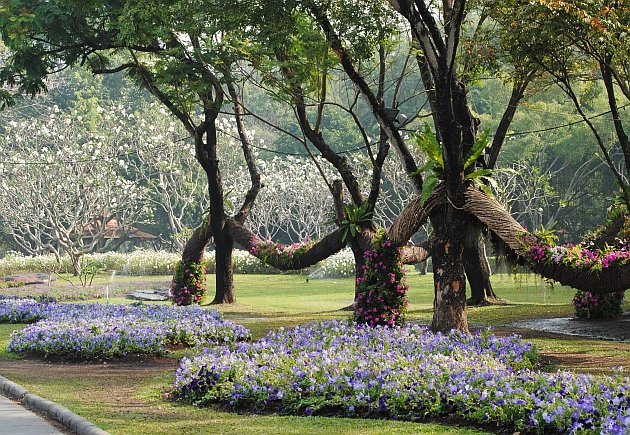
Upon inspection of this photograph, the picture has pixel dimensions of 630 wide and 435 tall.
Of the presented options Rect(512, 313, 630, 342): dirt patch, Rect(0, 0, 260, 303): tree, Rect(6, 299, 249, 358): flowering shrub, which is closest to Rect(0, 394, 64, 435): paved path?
Rect(6, 299, 249, 358): flowering shrub

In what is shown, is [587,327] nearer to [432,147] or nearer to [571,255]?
[571,255]

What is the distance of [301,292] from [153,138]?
21.1 metres

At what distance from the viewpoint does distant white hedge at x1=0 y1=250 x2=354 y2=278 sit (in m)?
43.5

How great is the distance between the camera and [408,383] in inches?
376

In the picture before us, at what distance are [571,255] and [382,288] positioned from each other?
395 centimetres

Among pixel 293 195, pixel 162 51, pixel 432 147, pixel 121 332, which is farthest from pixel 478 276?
pixel 293 195

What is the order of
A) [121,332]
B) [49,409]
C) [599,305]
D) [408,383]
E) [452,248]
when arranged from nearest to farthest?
[408,383]
[49,409]
[452,248]
[121,332]
[599,305]

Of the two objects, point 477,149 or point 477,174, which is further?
point 477,149

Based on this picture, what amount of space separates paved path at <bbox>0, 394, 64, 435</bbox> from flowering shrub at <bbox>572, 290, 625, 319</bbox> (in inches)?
476

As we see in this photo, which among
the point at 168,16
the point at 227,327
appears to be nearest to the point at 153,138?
the point at 168,16

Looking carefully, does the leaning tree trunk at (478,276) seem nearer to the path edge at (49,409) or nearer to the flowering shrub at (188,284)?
the flowering shrub at (188,284)

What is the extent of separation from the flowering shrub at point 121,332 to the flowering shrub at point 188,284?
755 centimetres

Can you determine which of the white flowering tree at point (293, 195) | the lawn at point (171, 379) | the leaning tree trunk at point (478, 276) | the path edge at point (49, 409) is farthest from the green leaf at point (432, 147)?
the white flowering tree at point (293, 195)

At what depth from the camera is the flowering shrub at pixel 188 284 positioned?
87.6ft
